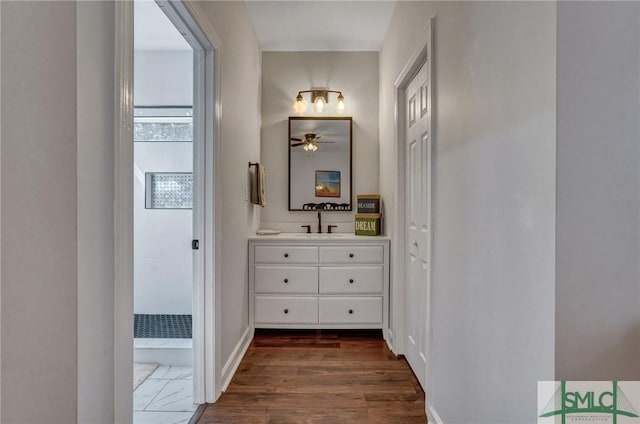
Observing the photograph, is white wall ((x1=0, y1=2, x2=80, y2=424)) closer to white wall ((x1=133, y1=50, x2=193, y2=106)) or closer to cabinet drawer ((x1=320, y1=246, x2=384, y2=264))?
cabinet drawer ((x1=320, y1=246, x2=384, y2=264))

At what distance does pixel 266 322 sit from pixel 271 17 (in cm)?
257

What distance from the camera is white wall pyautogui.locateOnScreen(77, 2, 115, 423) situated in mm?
929

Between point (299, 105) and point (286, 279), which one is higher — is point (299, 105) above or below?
above

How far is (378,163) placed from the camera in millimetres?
3584

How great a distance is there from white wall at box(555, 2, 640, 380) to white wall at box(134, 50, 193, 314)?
2.86 meters

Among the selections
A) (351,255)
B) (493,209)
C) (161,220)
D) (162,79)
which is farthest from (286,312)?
(162,79)

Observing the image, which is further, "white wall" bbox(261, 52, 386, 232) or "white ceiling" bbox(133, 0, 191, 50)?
"white wall" bbox(261, 52, 386, 232)

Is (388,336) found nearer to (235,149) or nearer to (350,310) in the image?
(350,310)

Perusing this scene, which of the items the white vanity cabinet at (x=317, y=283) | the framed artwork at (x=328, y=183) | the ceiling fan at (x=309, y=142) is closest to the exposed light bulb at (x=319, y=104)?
the ceiling fan at (x=309, y=142)

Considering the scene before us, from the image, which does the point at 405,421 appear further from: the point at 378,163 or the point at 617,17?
the point at 378,163

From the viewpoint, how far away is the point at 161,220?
3105 millimetres

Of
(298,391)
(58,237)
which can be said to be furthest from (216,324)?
(58,237)

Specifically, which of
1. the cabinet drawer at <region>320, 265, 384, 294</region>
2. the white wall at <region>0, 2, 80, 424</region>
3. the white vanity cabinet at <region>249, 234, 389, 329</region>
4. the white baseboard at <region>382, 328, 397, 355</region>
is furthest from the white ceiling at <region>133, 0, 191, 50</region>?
the white baseboard at <region>382, 328, 397, 355</region>

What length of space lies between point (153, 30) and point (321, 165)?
1840mm
